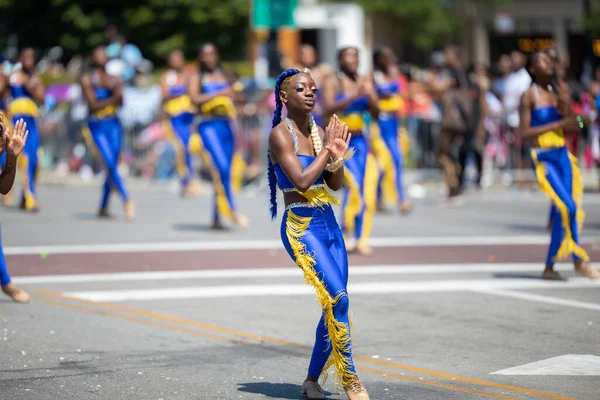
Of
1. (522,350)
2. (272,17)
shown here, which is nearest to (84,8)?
(272,17)

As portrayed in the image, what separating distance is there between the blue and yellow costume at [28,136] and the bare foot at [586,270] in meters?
8.46

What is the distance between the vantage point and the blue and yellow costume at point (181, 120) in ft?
69.3

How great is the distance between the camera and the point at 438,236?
1523 cm

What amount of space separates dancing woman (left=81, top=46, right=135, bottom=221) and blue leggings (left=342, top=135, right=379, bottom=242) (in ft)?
14.1

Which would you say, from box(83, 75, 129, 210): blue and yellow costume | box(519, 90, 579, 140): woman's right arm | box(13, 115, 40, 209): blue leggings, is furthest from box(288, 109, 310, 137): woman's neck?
box(13, 115, 40, 209): blue leggings

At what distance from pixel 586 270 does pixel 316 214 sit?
4908 millimetres

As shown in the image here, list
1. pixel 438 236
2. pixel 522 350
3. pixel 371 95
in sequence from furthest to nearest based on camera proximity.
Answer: pixel 438 236 → pixel 371 95 → pixel 522 350

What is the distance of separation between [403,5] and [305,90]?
3267 cm

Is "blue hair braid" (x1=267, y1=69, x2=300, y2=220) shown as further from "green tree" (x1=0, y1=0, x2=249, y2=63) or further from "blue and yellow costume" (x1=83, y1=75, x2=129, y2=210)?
"green tree" (x1=0, y1=0, x2=249, y2=63)

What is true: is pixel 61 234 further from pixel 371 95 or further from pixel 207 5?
pixel 207 5

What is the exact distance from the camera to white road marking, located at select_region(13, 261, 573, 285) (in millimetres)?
11547

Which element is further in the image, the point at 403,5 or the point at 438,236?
the point at 403,5

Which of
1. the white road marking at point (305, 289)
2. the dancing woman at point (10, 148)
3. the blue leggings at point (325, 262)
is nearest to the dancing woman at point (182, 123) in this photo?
the white road marking at point (305, 289)

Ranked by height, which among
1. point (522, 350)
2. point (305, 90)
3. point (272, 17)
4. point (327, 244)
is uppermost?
point (272, 17)
